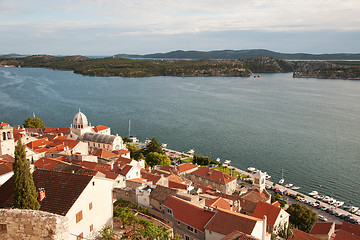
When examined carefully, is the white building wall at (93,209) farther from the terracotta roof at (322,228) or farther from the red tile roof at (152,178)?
the terracotta roof at (322,228)

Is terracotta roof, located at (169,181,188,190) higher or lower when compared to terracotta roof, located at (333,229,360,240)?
higher

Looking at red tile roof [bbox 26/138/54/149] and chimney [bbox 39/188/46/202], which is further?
red tile roof [bbox 26/138/54/149]

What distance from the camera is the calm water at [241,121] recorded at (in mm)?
45328

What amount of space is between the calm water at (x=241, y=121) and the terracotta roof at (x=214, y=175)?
10218 millimetres

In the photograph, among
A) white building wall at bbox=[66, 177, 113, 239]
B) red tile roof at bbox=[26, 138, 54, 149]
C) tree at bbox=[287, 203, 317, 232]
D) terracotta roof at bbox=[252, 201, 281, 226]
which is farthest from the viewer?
red tile roof at bbox=[26, 138, 54, 149]

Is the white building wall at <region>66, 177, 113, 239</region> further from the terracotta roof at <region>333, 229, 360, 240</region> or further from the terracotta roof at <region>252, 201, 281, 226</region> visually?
the terracotta roof at <region>333, 229, 360, 240</region>

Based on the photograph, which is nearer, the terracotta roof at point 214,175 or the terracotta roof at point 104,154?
the terracotta roof at point 214,175

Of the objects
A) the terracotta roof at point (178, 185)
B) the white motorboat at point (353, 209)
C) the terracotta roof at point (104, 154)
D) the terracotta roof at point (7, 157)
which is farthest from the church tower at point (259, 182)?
the terracotta roof at point (7, 157)

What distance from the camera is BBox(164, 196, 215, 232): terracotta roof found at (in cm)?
1703

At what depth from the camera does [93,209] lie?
507 inches

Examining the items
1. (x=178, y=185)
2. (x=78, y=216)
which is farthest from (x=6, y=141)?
(x=78, y=216)

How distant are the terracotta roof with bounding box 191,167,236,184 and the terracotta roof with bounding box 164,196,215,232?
49.9 feet

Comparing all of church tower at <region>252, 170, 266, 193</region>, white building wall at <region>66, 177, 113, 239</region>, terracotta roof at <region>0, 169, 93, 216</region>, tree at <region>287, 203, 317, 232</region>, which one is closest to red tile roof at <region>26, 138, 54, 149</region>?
church tower at <region>252, 170, 266, 193</region>

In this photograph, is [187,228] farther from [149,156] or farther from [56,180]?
[149,156]
